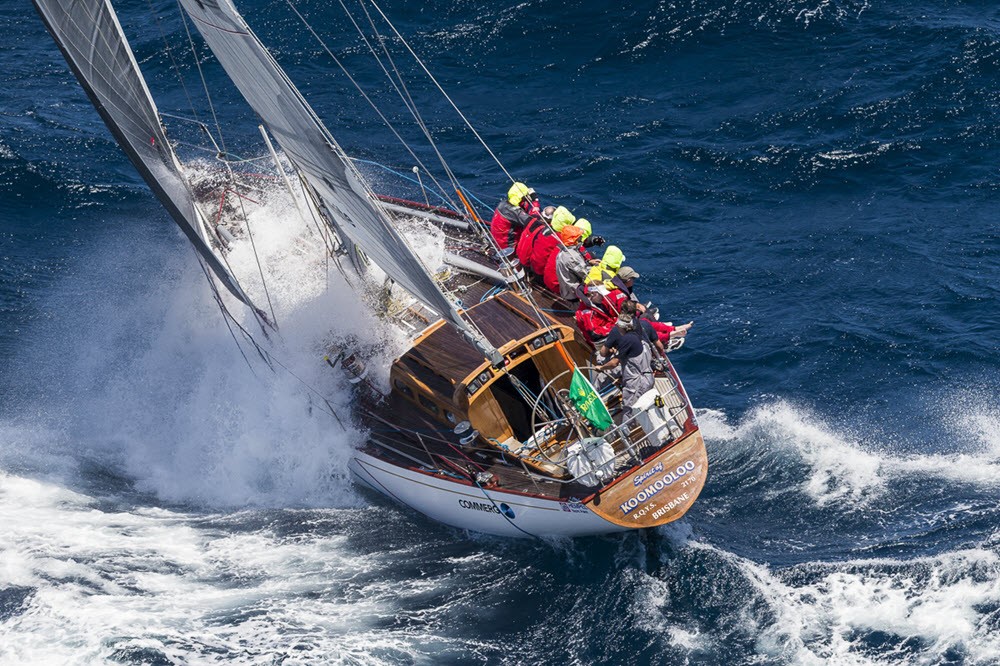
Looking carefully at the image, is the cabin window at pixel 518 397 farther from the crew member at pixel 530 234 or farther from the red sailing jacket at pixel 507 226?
the red sailing jacket at pixel 507 226

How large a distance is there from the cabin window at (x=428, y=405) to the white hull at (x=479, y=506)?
1183 mm

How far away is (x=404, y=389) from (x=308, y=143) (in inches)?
202

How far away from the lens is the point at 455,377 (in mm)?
18484

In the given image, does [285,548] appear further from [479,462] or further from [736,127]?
[736,127]

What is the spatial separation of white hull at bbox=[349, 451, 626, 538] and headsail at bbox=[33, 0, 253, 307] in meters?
3.95

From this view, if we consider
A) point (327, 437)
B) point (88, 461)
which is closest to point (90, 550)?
point (88, 461)

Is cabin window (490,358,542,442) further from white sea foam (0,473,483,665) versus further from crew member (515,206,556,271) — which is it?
crew member (515,206,556,271)

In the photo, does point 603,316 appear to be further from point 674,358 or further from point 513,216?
point 674,358

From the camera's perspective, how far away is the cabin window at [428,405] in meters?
19.2

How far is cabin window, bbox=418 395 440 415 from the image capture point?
1916cm

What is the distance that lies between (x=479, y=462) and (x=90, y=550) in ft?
21.3

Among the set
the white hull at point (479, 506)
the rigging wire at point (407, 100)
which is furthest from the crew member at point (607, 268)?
the white hull at point (479, 506)

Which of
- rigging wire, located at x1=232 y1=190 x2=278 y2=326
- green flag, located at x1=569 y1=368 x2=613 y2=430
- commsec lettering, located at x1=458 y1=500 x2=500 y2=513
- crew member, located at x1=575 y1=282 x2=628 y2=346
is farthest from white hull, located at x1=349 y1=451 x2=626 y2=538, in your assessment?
rigging wire, located at x1=232 y1=190 x2=278 y2=326

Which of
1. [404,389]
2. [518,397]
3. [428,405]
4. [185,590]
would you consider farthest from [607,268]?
[185,590]
